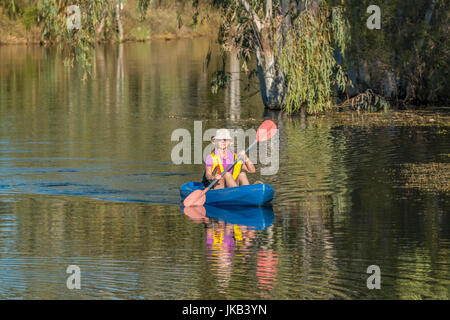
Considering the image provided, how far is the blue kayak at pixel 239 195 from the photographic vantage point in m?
14.1

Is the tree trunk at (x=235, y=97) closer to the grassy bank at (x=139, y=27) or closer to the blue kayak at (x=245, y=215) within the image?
the blue kayak at (x=245, y=215)

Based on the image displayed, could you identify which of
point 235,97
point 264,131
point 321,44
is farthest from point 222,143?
point 235,97

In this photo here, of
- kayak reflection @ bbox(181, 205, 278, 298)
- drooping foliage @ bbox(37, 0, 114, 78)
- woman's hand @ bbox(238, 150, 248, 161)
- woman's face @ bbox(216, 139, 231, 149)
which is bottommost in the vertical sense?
kayak reflection @ bbox(181, 205, 278, 298)

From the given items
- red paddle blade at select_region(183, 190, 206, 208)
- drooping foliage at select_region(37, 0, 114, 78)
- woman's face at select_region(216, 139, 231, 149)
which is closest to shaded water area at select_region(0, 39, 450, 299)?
red paddle blade at select_region(183, 190, 206, 208)

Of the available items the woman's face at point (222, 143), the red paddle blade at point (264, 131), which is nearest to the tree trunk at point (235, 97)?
the red paddle blade at point (264, 131)

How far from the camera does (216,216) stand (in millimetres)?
13922

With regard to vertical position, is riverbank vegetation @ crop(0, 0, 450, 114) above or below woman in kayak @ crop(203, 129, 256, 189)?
above

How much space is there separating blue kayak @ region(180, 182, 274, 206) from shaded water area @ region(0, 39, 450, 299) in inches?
9.4

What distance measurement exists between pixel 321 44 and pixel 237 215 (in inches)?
460

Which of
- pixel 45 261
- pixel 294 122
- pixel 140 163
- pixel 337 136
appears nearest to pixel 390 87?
pixel 294 122

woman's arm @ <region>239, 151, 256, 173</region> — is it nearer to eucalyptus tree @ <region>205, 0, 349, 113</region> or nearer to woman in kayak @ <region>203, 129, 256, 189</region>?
woman in kayak @ <region>203, 129, 256, 189</region>

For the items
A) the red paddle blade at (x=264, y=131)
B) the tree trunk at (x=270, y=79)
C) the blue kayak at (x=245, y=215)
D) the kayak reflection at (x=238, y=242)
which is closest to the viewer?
the kayak reflection at (x=238, y=242)

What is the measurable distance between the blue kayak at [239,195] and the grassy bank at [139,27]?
5649 cm

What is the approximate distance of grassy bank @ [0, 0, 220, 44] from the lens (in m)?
70.9
